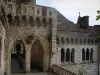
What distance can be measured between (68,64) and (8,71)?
22.0ft

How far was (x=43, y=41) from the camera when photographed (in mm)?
14156

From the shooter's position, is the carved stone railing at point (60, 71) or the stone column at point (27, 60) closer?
the carved stone railing at point (60, 71)

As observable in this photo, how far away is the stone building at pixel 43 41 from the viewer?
42.1 ft

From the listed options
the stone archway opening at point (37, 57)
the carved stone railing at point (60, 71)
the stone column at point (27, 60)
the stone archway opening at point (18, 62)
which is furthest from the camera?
the stone archway opening at point (37, 57)

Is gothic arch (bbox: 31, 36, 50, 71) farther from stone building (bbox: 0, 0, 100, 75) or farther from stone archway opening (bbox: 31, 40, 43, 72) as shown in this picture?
stone archway opening (bbox: 31, 40, 43, 72)

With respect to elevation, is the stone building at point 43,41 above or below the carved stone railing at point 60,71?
above

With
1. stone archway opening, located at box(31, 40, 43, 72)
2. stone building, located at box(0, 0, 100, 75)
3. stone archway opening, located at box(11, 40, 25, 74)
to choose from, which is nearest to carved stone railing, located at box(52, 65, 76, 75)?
stone building, located at box(0, 0, 100, 75)

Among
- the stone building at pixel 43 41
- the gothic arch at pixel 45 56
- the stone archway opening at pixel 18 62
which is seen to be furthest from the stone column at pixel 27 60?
the gothic arch at pixel 45 56

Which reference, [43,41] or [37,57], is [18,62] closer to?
[37,57]

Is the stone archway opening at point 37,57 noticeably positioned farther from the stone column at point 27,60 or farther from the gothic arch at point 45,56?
the stone column at point 27,60

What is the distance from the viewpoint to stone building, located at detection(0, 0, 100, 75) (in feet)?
42.1

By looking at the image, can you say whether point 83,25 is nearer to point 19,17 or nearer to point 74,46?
point 74,46

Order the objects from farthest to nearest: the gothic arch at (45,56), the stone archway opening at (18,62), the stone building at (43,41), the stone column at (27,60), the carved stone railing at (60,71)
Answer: the stone archway opening at (18,62) → the gothic arch at (45,56) → the stone column at (27,60) → the stone building at (43,41) → the carved stone railing at (60,71)

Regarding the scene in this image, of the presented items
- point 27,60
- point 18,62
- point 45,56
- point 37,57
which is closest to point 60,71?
point 45,56
